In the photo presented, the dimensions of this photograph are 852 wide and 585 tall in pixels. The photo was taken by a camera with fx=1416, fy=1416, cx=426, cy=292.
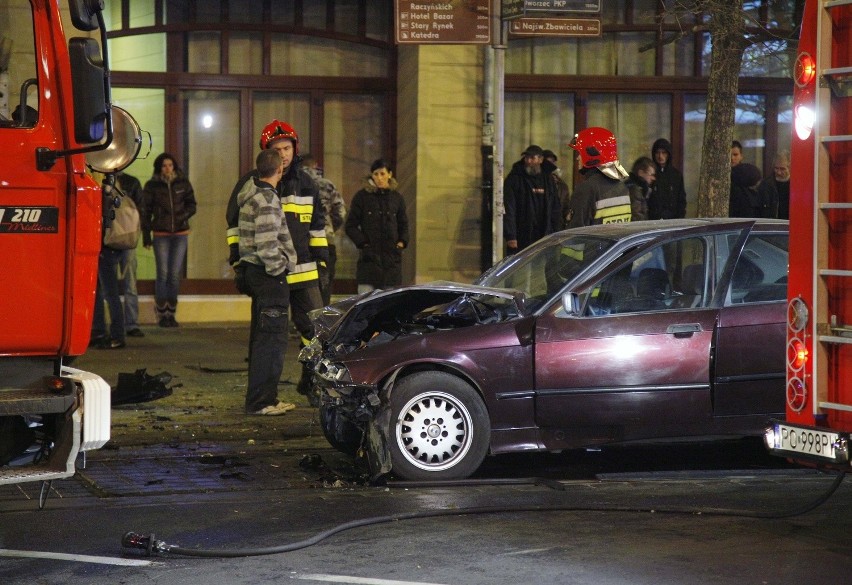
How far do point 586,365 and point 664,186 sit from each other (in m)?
7.75

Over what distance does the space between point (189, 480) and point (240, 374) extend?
14.4 ft

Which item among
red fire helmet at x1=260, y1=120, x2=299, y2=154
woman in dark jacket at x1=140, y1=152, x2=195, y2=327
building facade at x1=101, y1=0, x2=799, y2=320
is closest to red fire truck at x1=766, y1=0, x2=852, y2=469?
red fire helmet at x1=260, y1=120, x2=299, y2=154

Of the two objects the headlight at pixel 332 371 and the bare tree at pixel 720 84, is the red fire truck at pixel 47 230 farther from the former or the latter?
the bare tree at pixel 720 84

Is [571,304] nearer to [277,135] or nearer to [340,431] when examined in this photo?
[340,431]

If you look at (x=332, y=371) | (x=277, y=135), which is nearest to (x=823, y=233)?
(x=332, y=371)

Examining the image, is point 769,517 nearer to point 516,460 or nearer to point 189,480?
point 516,460

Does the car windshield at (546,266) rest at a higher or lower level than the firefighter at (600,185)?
lower

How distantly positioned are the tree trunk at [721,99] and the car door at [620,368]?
457 cm

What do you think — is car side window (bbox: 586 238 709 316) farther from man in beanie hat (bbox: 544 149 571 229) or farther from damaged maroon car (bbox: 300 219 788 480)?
man in beanie hat (bbox: 544 149 571 229)

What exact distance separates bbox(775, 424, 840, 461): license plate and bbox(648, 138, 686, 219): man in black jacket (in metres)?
9.39

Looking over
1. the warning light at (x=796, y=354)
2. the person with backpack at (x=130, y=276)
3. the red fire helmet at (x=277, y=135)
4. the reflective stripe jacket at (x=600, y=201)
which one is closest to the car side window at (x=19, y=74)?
the warning light at (x=796, y=354)

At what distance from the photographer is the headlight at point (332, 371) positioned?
8461mm

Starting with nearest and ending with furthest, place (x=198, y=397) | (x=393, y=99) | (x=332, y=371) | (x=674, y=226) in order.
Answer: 1. (x=332, y=371)
2. (x=674, y=226)
3. (x=198, y=397)
4. (x=393, y=99)

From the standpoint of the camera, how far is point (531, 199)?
15.2m
